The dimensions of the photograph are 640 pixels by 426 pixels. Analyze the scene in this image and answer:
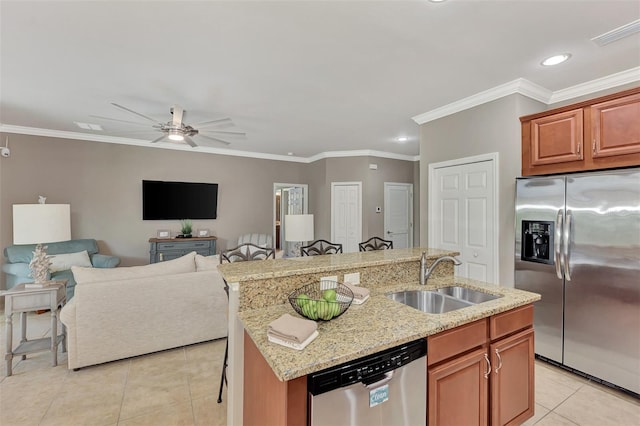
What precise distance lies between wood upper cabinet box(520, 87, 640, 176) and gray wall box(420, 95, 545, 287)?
11cm

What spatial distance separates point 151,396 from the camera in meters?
2.22

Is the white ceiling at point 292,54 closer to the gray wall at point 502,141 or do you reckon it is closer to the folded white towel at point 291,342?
the gray wall at point 502,141

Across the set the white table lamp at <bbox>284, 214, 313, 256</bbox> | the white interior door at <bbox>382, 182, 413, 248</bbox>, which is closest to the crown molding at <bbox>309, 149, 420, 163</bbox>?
the white interior door at <bbox>382, 182, 413, 248</bbox>

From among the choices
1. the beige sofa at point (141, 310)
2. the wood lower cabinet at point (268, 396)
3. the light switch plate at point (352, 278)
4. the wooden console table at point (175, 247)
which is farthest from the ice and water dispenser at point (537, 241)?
the wooden console table at point (175, 247)

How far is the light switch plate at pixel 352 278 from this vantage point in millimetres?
1918

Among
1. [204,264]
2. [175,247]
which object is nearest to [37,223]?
[204,264]

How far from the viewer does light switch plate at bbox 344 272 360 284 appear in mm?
1918

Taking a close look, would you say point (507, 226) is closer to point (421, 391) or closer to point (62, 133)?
point (421, 391)

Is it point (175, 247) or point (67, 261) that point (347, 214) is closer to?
point (175, 247)

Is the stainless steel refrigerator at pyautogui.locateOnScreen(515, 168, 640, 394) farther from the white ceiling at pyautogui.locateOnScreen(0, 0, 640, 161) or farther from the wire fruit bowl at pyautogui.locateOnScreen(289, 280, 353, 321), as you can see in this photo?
the wire fruit bowl at pyautogui.locateOnScreen(289, 280, 353, 321)

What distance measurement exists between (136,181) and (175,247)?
1.41 m

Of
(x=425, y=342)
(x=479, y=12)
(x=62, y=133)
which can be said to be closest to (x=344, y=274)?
(x=425, y=342)

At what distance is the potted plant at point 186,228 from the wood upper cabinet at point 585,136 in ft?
17.6

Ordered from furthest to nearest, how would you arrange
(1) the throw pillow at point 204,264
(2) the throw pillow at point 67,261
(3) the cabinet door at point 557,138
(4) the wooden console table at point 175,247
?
(4) the wooden console table at point 175,247 < (2) the throw pillow at point 67,261 < (1) the throw pillow at point 204,264 < (3) the cabinet door at point 557,138
